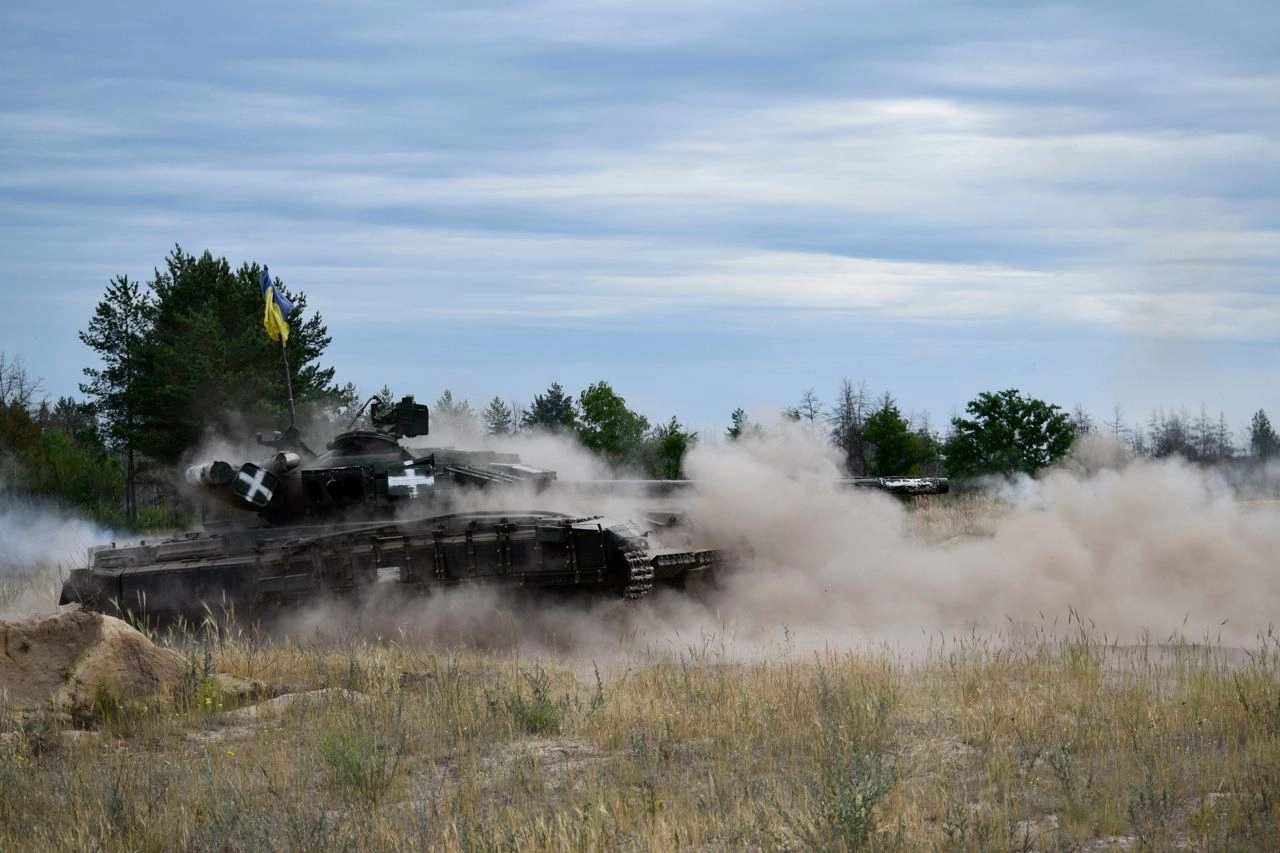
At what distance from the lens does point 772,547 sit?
55.8 feet

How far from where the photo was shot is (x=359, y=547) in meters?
14.7

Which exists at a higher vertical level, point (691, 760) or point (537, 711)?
→ point (537, 711)

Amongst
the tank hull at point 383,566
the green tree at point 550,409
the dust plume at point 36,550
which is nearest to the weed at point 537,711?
the tank hull at point 383,566

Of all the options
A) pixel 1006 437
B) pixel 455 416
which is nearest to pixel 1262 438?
pixel 1006 437

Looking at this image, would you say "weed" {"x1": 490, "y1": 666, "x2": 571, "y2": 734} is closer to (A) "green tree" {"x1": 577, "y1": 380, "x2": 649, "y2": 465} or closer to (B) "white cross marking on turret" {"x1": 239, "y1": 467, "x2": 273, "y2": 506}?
(B) "white cross marking on turret" {"x1": 239, "y1": 467, "x2": 273, "y2": 506}

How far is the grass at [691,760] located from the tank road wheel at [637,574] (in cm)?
198

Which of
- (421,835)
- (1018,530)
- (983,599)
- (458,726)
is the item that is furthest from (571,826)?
(1018,530)

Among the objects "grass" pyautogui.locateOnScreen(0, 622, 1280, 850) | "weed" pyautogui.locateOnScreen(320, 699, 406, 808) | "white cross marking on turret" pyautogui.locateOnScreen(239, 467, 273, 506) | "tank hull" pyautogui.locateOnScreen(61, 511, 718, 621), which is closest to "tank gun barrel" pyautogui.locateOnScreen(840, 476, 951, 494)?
"tank hull" pyautogui.locateOnScreen(61, 511, 718, 621)

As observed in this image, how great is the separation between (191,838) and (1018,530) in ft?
38.5

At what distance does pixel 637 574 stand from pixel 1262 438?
37746mm

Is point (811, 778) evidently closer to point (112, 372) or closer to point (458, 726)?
point (458, 726)

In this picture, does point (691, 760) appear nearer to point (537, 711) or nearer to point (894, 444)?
point (537, 711)

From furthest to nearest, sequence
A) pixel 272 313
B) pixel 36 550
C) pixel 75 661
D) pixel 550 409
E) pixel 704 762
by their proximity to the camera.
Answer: pixel 550 409 < pixel 36 550 < pixel 272 313 < pixel 75 661 < pixel 704 762

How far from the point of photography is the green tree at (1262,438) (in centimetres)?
4300
